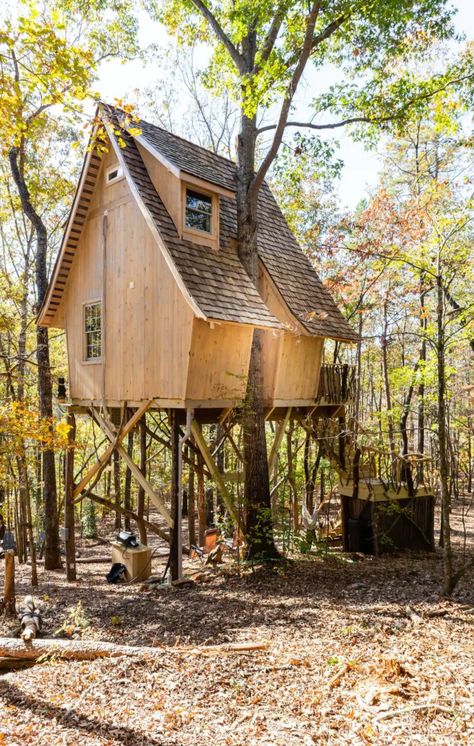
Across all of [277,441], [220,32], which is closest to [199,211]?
[220,32]

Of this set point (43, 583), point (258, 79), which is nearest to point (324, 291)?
point (258, 79)

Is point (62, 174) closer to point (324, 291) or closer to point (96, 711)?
point (324, 291)

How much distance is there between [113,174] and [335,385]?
26.3 ft

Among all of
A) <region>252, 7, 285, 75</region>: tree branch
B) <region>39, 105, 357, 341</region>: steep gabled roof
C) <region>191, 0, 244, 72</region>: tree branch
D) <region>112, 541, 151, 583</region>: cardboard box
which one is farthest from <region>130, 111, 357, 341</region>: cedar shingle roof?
<region>112, 541, 151, 583</region>: cardboard box

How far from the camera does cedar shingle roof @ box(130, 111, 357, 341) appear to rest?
11.6 meters

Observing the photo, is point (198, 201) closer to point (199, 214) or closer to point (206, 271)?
point (199, 214)

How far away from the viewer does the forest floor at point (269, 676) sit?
4.00 meters

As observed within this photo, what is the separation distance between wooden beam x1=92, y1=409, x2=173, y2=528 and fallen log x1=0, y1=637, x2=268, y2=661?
444 centimetres

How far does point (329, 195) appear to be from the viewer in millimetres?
21219

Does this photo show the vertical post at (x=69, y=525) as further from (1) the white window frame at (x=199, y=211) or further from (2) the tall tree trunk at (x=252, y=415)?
(1) the white window frame at (x=199, y=211)

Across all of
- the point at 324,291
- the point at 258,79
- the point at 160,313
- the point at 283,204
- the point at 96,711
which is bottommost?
the point at 96,711

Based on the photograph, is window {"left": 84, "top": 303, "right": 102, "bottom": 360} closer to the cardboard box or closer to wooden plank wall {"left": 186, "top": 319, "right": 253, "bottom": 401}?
wooden plank wall {"left": 186, "top": 319, "right": 253, "bottom": 401}

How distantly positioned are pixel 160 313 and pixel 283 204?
42.6 ft

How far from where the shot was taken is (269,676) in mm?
5004
